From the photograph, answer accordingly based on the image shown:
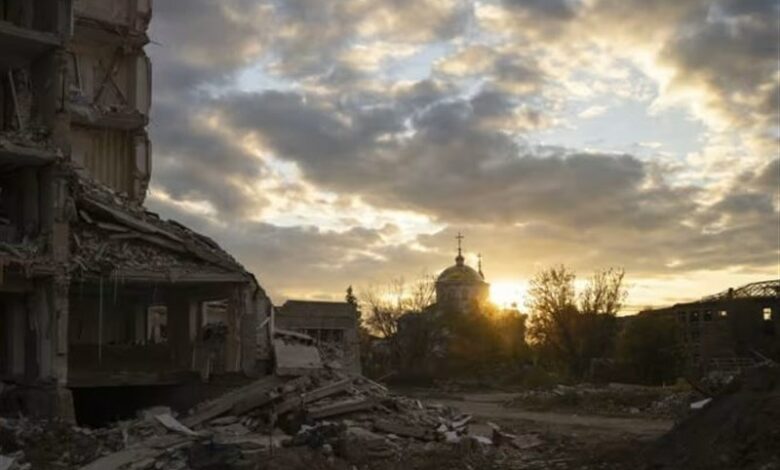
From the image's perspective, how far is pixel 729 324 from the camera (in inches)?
1809

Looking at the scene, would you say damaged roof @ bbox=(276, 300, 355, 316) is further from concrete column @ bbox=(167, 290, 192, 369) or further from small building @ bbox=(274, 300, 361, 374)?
concrete column @ bbox=(167, 290, 192, 369)

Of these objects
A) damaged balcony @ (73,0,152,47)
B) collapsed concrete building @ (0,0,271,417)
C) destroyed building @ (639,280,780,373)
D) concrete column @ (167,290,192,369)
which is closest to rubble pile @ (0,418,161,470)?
collapsed concrete building @ (0,0,271,417)

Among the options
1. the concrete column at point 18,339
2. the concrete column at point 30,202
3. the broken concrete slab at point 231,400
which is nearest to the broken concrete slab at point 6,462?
the broken concrete slab at point 231,400

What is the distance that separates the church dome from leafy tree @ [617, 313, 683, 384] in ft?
78.3

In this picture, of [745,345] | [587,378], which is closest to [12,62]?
[587,378]

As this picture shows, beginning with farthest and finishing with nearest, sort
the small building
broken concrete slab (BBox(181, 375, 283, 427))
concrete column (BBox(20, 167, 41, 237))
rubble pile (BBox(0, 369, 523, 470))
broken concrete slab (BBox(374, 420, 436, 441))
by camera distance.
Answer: the small building
concrete column (BBox(20, 167, 41, 237))
broken concrete slab (BBox(181, 375, 283, 427))
broken concrete slab (BBox(374, 420, 436, 441))
rubble pile (BBox(0, 369, 523, 470))

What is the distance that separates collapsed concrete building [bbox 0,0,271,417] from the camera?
18.7 meters

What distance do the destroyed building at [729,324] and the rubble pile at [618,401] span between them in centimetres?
1205

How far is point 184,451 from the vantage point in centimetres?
1555

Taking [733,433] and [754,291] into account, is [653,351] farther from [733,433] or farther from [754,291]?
[733,433]

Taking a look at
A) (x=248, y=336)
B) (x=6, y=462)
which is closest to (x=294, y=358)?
(x=248, y=336)

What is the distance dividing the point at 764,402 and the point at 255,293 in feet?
39.5

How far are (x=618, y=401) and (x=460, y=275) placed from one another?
124 feet

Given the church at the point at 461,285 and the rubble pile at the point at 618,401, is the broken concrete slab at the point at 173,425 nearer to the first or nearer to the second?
the rubble pile at the point at 618,401
